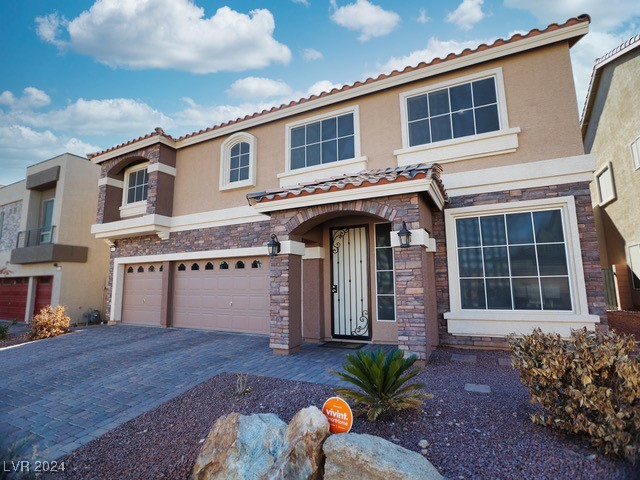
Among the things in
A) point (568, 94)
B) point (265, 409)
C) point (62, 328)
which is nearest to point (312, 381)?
point (265, 409)

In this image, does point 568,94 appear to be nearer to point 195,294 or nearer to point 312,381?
point 312,381

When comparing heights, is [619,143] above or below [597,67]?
below

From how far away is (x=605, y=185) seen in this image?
14430mm

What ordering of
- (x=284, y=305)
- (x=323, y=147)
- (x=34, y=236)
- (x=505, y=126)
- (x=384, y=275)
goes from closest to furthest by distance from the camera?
(x=284, y=305), (x=505, y=126), (x=384, y=275), (x=323, y=147), (x=34, y=236)

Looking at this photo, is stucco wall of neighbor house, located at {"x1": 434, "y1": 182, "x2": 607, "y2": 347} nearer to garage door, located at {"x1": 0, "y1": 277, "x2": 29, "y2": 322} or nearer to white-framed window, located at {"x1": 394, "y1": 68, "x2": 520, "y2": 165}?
white-framed window, located at {"x1": 394, "y1": 68, "x2": 520, "y2": 165}

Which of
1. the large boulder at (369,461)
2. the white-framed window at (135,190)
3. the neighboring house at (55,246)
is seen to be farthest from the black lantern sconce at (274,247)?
the neighboring house at (55,246)

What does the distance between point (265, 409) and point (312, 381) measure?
3.80ft

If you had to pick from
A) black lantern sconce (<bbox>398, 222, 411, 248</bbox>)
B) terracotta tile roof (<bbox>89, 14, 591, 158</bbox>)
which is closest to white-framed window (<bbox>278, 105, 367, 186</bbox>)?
terracotta tile roof (<bbox>89, 14, 591, 158</bbox>)

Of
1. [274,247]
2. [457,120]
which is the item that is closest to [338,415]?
[274,247]

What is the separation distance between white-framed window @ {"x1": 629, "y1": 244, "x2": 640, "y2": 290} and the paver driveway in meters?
12.4

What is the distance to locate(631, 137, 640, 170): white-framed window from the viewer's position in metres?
11.5

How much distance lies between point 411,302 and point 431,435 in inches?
105

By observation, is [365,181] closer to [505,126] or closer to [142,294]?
[505,126]

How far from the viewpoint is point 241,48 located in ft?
32.2
